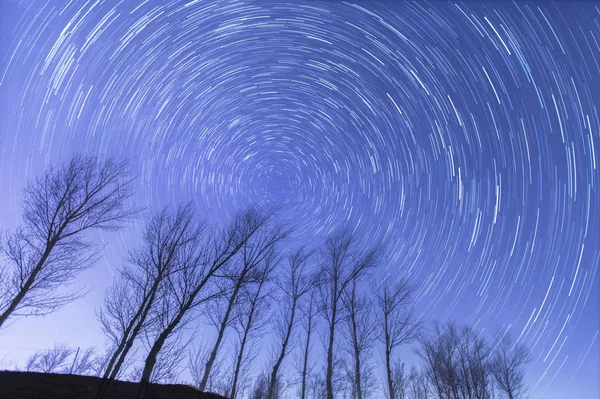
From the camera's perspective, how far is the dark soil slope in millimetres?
7910

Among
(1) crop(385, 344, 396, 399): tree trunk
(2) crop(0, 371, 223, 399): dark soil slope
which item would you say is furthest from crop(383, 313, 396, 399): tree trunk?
(2) crop(0, 371, 223, 399): dark soil slope

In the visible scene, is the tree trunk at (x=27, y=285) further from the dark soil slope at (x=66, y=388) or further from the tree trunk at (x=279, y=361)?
the tree trunk at (x=279, y=361)

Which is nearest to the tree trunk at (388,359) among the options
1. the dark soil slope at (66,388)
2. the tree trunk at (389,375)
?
the tree trunk at (389,375)

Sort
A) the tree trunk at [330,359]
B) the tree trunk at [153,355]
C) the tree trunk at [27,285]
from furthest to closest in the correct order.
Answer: the tree trunk at [330,359]
the tree trunk at [27,285]
the tree trunk at [153,355]

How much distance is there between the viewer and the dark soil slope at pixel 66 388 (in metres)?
7.91

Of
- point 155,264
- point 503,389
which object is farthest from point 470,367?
point 155,264

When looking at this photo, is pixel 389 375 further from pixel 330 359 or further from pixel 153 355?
pixel 153 355

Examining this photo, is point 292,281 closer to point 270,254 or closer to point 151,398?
point 270,254

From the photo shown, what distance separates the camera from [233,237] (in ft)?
39.2

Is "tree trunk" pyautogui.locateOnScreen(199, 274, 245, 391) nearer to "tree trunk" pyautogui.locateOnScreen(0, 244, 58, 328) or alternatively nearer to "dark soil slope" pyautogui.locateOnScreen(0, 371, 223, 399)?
"dark soil slope" pyautogui.locateOnScreen(0, 371, 223, 399)

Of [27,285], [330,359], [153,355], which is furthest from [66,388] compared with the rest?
[330,359]

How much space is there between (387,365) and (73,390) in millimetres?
→ 14771

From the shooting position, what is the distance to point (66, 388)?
332 inches

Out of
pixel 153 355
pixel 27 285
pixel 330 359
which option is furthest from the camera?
pixel 330 359
